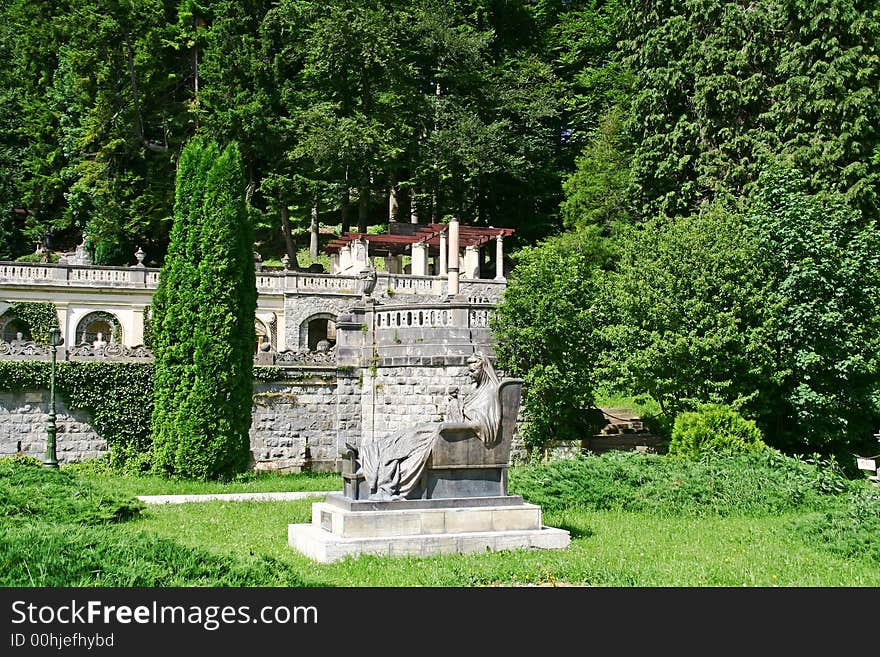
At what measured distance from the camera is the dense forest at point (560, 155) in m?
19.9

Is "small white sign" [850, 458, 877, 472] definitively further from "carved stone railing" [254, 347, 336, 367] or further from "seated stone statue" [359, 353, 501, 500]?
"seated stone statue" [359, 353, 501, 500]

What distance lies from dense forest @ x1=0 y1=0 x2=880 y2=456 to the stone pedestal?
9.24m

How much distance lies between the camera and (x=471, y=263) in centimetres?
3803

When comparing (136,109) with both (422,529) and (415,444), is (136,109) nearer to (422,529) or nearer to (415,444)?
(415,444)

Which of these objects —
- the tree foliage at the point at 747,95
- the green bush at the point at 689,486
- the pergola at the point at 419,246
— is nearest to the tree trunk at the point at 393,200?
the pergola at the point at 419,246

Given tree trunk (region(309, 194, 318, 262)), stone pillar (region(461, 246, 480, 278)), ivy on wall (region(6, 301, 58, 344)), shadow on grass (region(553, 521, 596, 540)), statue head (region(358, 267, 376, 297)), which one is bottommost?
shadow on grass (region(553, 521, 596, 540))

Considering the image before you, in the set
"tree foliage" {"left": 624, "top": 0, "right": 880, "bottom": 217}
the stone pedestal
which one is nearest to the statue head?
"tree foliage" {"left": 624, "top": 0, "right": 880, "bottom": 217}

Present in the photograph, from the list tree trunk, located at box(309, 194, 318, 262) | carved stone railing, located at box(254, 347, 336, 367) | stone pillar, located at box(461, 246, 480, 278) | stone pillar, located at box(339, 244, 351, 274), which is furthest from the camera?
tree trunk, located at box(309, 194, 318, 262)

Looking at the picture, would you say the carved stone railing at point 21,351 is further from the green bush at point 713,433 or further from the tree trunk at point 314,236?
the tree trunk at point 314,236

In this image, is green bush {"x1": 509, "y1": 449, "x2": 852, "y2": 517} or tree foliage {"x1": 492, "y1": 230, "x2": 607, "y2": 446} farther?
tree foliage {"x1": 492, "y1": 230, "x2": 607, "y2": 446}

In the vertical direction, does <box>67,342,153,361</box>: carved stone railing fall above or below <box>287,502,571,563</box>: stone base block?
above

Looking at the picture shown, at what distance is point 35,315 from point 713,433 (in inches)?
1002

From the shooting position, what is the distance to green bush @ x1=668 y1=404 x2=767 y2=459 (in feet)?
57.2

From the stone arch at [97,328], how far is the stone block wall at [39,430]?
1148cm
